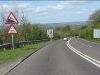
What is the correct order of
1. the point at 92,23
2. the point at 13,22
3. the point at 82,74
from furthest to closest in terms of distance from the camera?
1. the point at 92,23
2. the point at 13,22
3. the point at 82,74

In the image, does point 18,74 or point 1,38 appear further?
point 1,38

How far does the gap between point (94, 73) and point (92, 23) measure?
14349 centimetres

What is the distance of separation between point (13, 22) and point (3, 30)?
1842 centimetres

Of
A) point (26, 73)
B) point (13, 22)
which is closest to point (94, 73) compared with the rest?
point (26, 73)

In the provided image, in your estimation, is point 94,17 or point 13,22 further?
point 94,17

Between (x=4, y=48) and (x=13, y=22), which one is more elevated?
(x=13, y=22)

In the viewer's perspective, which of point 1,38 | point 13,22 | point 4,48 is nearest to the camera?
point 13,22

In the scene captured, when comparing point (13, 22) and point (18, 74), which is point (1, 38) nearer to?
point (13, 22)

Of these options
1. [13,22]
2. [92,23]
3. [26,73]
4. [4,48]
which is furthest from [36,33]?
[92,23]

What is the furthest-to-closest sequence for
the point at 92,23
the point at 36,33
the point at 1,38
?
the point at 92,23, the point at 36,33, the point at 1,38

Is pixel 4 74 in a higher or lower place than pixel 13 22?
lower

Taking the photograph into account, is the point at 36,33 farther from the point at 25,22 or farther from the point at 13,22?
the point at 13,22

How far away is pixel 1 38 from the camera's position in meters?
43.4

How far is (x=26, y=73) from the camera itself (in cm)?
1322
